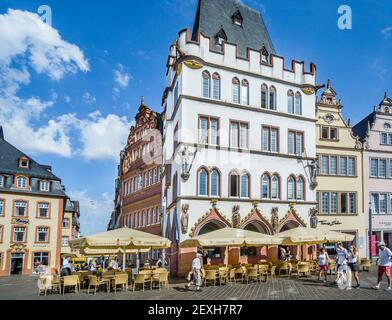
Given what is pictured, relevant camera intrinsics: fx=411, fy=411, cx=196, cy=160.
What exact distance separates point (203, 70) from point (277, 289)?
1596 cm

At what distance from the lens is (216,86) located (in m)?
28.7

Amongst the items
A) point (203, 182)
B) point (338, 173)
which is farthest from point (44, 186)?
point (338, 173)

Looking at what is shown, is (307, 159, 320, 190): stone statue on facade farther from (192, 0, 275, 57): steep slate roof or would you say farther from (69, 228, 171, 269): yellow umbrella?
(69, 228, 171, 269): yellow umbrella

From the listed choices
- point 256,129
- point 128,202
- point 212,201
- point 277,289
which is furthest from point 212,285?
point 128,202

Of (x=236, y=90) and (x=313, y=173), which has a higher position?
(x=236, y=90)

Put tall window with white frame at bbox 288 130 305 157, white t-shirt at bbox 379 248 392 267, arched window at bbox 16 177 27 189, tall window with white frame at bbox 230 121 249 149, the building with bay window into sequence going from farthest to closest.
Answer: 1. arched window at bbox 16 177 27 189
2. the building with bay window
3. tall window with white frame at bbox 288 130 305 157
4. tall window with white frame at bbox 230 121 249 149
5. white t-shirt at bbox 379 248 392 267

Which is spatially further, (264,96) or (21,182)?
(21,182)

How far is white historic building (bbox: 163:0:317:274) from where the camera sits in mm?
27016

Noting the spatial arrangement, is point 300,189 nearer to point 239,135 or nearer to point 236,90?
point 239,135

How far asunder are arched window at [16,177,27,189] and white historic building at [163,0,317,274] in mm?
20192

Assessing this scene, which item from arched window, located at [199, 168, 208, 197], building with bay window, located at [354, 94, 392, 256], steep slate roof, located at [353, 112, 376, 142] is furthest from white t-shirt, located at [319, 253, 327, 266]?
steep slate roof, located at [353, 112, 376, 142]

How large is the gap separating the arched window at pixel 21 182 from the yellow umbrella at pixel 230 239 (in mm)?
29651

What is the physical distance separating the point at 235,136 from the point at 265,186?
4174 millimetres

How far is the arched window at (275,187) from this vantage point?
2948cm
